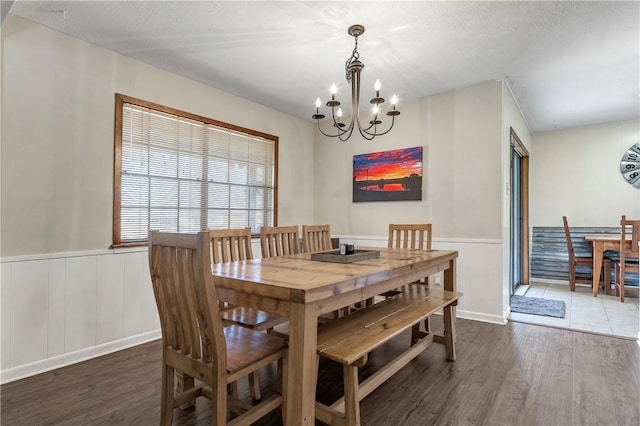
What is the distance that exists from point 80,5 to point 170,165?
4.70ft

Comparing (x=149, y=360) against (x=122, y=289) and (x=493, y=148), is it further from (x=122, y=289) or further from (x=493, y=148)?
(x=493, y=148)

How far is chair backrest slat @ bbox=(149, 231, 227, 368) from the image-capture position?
1.36 m

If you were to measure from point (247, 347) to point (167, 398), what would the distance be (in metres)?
0.43

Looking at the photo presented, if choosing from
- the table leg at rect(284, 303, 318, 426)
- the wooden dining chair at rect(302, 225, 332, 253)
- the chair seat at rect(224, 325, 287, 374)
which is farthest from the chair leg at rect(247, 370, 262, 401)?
the wooden dining chair at rect(302, 225, 332, 253)

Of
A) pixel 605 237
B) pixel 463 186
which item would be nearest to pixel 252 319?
pixel 463 186

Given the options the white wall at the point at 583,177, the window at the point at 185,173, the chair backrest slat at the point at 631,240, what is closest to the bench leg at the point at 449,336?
the window at the point at 185,173

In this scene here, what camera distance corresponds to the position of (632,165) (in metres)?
5.02

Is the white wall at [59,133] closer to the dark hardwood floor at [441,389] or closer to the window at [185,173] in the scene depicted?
the window at [185,173]

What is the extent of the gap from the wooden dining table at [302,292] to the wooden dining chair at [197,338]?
0.62 feet

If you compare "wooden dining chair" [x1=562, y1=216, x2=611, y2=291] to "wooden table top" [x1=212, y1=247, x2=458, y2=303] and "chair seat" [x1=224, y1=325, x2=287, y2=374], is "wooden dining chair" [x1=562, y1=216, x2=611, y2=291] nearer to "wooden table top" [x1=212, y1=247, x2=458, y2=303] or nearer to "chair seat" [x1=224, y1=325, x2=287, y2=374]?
"wooden table top" [x1=212, y1=247, x2=458, y2=303]

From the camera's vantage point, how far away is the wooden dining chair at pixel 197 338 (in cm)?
138

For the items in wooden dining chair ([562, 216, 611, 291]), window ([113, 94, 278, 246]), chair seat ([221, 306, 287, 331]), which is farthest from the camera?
wooden dining chair ([562, 216, 611, 291])

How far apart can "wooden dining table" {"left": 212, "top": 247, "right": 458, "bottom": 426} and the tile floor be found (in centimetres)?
246

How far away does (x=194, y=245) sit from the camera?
53.5 inches
